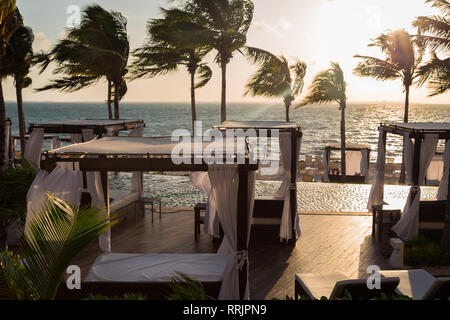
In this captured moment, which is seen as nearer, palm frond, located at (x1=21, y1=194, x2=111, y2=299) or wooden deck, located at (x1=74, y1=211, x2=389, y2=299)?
palm frond, located at (x1=21, y1=194, x2=111, y2=299)

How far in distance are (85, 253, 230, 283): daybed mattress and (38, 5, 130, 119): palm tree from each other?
12.6 metres

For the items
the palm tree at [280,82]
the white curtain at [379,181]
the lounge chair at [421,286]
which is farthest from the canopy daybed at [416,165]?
the palm tree at [280,82]

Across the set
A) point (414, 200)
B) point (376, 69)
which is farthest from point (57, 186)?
point (376, 69)

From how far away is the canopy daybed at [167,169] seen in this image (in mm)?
5918

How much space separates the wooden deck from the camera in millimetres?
7625

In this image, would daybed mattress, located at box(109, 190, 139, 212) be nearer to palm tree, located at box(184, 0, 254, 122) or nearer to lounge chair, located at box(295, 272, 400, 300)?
lounge chair, located at box(295, 272, 400, 300)

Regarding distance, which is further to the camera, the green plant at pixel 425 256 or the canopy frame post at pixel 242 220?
the green plant at pixel 425 256

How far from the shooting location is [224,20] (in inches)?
687

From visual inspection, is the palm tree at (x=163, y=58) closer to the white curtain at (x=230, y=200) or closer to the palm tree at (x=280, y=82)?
Result: the palm tree at (x=280, y=82)

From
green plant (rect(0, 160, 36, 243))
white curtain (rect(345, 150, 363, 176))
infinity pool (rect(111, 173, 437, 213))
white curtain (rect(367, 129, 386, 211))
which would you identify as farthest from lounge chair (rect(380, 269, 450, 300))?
white curtain (rect(345, 150, 363, 176))

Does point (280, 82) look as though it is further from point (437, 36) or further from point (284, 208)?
point (284, 208)

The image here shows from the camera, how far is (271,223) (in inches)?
368

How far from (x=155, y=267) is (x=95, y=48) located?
1350 cm

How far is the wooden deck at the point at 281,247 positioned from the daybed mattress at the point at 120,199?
0.51 meters
